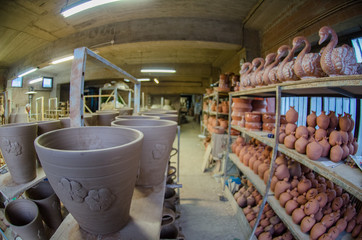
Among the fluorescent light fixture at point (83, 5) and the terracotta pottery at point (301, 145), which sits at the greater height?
the fluorescent light fixture at point (83, 5)

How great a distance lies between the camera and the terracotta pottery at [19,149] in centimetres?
69

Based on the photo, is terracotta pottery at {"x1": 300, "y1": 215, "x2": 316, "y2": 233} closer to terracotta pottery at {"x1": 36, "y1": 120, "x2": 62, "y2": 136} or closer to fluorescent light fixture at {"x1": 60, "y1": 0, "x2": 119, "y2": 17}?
terracotta pottery at {"x1": 36, "y1": 120, "x2": 62, "y2": 136}

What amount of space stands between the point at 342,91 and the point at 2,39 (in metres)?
7.15

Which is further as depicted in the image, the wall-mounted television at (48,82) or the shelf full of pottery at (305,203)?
the wall-mounted television at (48,82)

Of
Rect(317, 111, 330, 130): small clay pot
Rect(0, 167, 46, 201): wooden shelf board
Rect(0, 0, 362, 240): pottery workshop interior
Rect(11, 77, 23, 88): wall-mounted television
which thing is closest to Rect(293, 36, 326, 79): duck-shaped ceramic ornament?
Rect(0, 0, 362, 240): pottery workshop interior

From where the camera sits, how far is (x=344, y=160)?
1.15 metres

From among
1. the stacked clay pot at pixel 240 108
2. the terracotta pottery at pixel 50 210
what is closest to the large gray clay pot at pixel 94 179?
the terracotta pottery at pixel 50 210

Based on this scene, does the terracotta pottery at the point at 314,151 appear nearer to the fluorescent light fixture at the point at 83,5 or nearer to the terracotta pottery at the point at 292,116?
the terracotta pottery at the point at 292,116

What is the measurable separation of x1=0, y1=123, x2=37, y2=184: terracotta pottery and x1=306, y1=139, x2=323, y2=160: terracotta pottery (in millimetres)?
1687

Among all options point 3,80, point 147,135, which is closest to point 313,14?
point 147,135

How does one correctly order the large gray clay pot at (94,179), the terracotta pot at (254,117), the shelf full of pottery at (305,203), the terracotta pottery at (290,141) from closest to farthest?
the large gray clay pot at (94,179) → the shelf full of pottery at (305,203) → the terracotta pottery at (290,141) → the terracotta pot at (254,117)

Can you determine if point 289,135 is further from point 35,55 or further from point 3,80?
point 3,80

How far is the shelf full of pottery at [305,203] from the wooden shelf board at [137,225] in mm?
1143

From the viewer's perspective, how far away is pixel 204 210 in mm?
2131
